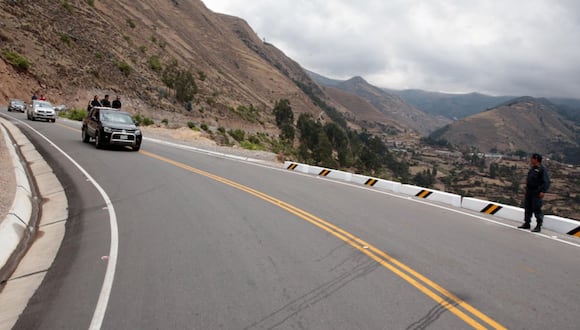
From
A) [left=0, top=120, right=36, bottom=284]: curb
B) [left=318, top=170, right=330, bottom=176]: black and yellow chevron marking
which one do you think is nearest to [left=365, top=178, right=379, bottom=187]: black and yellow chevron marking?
[left=318, top=170, right=330, bottom=176]: black and yellow chevron marking

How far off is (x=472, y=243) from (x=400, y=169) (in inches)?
4948

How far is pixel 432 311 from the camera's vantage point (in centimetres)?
491

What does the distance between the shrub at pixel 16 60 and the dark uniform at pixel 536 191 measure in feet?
187

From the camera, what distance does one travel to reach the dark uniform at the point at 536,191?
31.2 ft

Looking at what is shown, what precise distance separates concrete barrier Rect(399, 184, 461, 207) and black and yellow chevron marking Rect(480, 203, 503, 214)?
0.95m

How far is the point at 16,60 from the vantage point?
5138 centimetres

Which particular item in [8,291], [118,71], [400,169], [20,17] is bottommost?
[400,169]

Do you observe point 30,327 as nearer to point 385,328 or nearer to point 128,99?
point 385,328

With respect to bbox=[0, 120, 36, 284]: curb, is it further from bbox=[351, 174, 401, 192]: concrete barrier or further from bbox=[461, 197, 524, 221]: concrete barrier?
bbox=[351, 174, 401, 192]: concrete barrier

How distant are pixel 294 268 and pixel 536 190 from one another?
6458 millimetres

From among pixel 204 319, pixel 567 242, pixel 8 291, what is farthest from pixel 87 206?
pixel 567 242

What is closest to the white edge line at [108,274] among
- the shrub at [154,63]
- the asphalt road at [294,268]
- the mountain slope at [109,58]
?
the asphalt road at [294,268]

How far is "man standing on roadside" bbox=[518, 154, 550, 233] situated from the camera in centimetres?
951

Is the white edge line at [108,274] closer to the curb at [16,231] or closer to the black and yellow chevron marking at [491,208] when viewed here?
the curb at [16,231]
